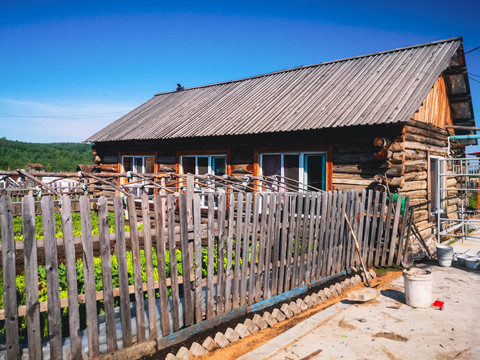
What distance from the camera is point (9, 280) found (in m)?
2.99

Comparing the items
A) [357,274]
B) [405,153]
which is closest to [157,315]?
[357,274]

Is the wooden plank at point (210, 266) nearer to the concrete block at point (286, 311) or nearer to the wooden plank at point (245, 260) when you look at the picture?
the wooden plank at point (245, 260)

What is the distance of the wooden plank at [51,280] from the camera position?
10.4 ft

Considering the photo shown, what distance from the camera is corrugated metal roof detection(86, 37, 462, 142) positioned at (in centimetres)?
928

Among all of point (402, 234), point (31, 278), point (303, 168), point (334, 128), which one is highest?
point (334, 128)

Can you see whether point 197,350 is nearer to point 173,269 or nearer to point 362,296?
point 173,269

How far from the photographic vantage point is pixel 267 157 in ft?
35.8

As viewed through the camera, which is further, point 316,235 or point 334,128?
point 334,128

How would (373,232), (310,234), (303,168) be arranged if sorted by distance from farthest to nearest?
(303,168) → (373,232) → (310,234)

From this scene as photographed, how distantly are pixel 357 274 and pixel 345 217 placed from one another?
127 centimetres

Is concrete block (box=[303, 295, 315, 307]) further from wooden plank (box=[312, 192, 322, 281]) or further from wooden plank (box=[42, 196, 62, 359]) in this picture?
wooden plank (box=[42, 196, 62, 359])

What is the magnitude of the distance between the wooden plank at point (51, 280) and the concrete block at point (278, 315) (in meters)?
2.69

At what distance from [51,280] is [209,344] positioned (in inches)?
73.1

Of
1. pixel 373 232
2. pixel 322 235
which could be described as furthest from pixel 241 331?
pixel 373 232
